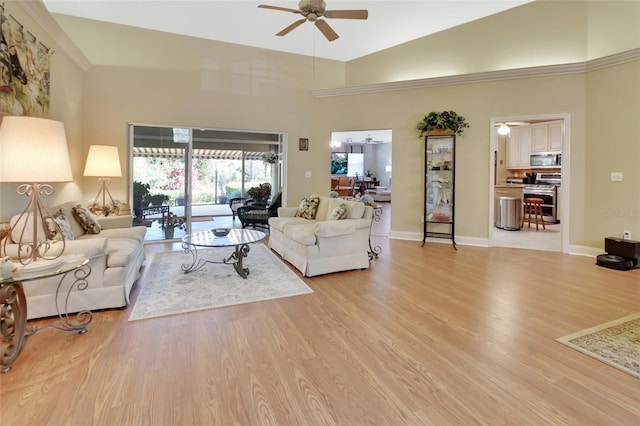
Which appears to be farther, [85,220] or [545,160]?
[545,160]

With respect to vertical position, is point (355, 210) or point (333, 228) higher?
point (355, 210)

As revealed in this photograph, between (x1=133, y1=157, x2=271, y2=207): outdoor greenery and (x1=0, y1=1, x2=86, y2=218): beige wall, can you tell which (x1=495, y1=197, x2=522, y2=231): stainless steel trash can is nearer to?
(x1=133, y1=157, x2=271, y2=207): outdoor greenery

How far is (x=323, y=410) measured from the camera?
1.70 metres

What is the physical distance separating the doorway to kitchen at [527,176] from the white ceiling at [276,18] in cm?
207

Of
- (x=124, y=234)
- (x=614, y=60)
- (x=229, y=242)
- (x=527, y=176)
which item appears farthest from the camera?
(x=527, y=176)

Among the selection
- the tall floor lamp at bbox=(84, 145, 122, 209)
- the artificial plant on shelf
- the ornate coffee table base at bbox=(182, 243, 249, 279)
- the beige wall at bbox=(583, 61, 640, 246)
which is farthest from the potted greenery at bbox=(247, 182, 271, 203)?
the beige wall at bbox=(583, 61, 640, 246)

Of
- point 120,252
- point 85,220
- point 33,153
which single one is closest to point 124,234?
point 85,220

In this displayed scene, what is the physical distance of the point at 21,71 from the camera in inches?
126

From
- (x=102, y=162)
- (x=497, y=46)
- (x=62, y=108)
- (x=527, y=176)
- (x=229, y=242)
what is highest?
(x=497, y=46)

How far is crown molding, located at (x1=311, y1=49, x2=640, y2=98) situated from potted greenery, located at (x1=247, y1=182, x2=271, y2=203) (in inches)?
94.1

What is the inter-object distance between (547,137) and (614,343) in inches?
293

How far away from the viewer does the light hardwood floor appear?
1673mm

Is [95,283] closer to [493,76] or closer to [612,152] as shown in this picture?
[493,76]

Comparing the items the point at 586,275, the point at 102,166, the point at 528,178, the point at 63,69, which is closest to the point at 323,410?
the point at 586,275
